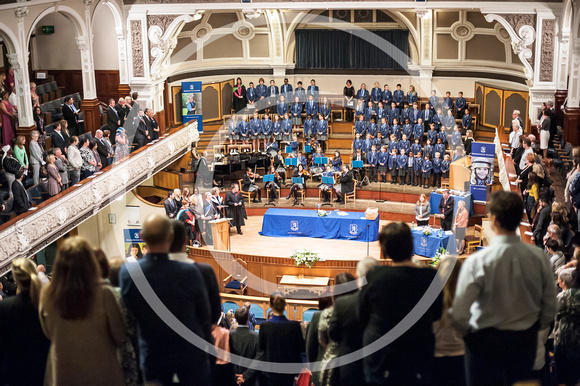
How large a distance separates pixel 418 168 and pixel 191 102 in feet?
24.2

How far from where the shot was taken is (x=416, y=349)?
146 inches

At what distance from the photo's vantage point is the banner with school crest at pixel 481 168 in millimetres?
17016

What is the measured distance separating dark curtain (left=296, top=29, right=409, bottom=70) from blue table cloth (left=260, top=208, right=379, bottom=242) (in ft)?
25.8

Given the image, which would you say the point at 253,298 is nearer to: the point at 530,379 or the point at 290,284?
the point at 290,284

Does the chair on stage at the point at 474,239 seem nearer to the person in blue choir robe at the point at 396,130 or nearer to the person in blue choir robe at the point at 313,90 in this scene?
the person in blue choir robe at the point at 396,130

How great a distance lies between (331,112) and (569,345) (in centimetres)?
1831

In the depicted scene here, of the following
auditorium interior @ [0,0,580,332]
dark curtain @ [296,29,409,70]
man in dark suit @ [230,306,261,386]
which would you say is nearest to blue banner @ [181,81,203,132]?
auditorium interior @ [0,0,580,332]

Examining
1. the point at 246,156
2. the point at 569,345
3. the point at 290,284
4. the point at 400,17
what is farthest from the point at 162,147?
the point at 569,345

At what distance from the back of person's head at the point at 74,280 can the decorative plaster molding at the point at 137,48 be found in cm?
1750

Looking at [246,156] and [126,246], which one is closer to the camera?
[126,246]

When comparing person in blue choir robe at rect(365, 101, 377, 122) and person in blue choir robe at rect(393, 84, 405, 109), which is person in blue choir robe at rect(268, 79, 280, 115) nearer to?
person in blue choir robe at rect(365, 101, 377, 122)

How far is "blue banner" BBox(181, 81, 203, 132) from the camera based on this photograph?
2214 centimetres

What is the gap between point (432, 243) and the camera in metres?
15.7

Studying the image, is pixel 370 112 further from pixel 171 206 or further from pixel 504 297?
pixel 504 297
